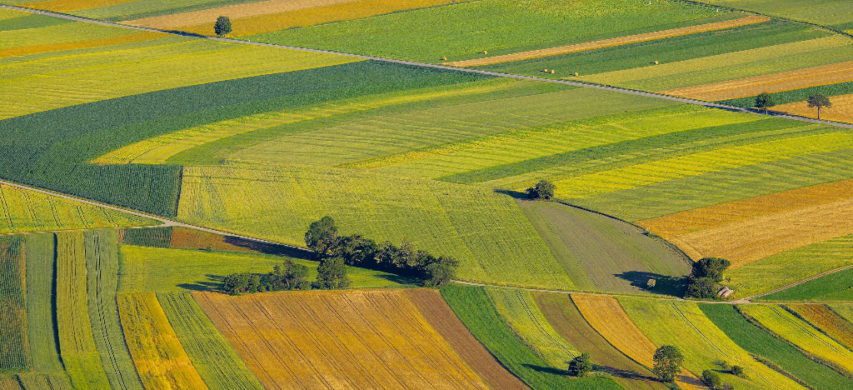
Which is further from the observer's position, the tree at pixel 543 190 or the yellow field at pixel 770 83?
the yellow field at pixel 770 83

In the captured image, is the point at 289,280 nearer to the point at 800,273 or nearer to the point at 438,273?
the point at 438,273

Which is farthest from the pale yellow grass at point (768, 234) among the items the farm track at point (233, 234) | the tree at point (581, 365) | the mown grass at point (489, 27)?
the mown grass at point (489, 27)

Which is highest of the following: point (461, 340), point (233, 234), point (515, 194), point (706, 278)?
point (515, 194)

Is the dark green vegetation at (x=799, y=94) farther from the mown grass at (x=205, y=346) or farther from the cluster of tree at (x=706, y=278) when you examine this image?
the mown grass at (x=205, y=346)

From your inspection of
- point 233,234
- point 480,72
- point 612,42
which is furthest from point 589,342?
point 612,42

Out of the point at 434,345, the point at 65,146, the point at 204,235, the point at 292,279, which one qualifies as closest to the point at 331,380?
the point at 434,345

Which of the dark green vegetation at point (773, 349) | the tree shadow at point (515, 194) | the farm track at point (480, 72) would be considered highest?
the farm track at point (480, 72)

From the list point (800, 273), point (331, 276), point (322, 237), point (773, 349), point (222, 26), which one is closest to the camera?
point (773, 349)
